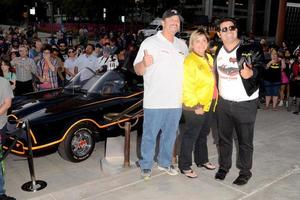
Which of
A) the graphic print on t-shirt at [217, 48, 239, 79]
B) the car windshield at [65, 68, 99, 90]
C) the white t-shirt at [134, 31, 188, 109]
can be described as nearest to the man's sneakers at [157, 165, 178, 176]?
the white t-shirt at [134, 31, 188, 109]

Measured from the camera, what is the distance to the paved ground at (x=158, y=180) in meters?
3.98

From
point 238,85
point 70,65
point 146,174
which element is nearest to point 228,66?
point 238,85

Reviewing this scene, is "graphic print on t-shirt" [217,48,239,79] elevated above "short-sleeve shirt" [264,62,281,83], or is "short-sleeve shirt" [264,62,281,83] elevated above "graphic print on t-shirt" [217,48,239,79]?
"graphic print on t-shirt" [217,48,239,79]

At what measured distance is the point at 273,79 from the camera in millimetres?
8953

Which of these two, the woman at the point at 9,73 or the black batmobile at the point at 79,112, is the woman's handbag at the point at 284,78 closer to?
the black batmobile at the point at 79,112

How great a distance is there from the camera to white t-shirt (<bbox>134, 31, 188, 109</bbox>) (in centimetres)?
397

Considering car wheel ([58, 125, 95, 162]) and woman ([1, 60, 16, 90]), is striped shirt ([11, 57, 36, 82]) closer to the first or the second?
woman ([1, 60, 16, 90])

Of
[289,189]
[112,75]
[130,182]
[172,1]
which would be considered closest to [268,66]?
[112,75]

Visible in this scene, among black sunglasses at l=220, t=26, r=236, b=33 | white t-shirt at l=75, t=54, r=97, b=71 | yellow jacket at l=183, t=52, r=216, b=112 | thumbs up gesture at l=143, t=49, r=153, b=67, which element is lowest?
white t-shirt at l=75, t=54, r=97, b=71

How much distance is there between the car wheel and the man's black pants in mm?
2307

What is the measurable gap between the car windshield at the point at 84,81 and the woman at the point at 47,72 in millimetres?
1326

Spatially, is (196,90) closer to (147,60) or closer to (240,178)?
Result: (147,60)

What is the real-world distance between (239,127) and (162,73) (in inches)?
41.4

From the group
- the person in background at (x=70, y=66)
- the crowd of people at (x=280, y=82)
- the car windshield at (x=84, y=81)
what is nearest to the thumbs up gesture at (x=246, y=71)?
the car windshield at (x=84, y=81)
